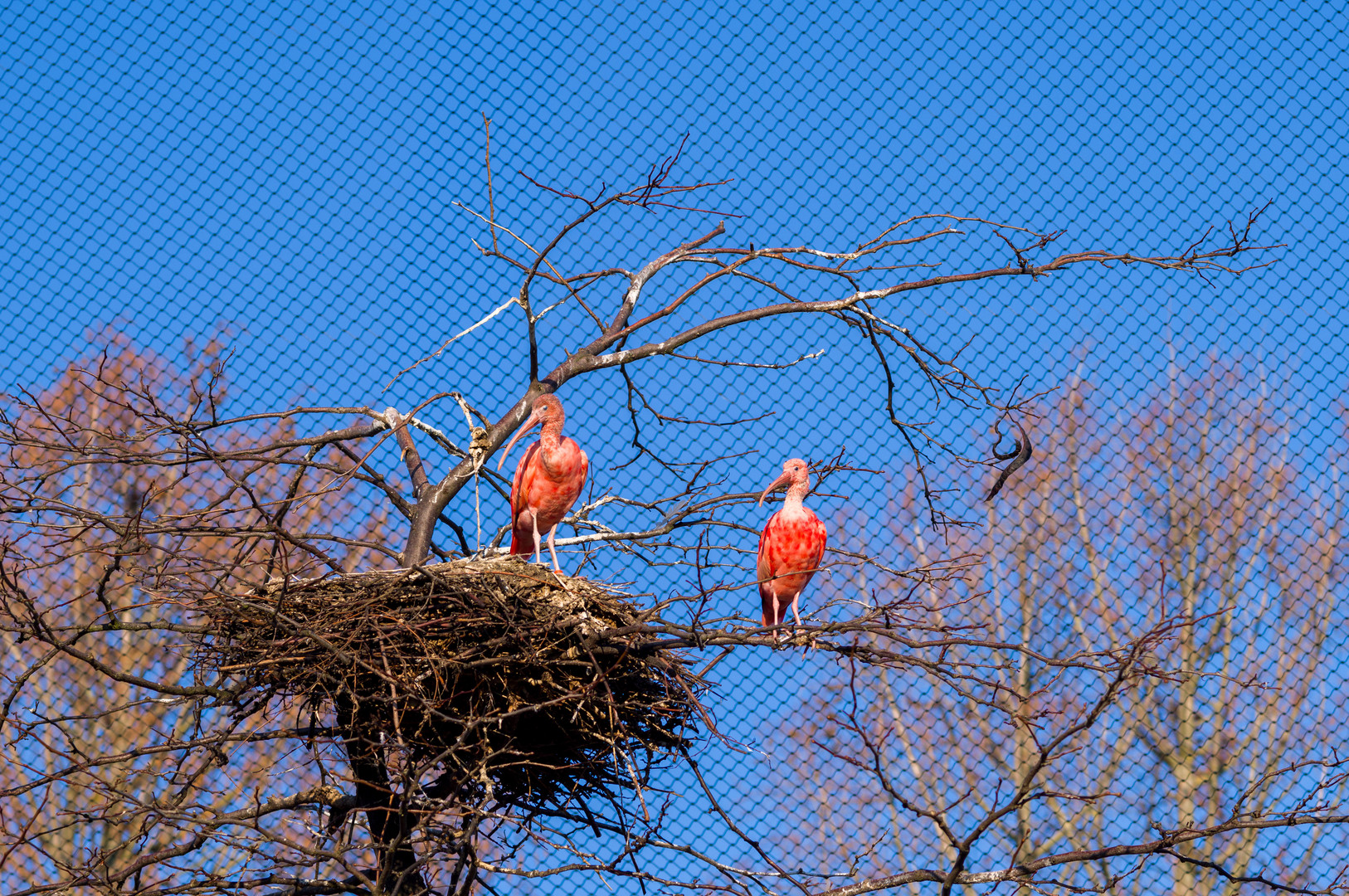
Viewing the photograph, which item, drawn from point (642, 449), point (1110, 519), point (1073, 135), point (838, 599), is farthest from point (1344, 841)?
point (838, 599)

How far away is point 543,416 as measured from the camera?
373 cm

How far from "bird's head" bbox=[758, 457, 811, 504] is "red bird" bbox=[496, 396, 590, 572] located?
547 mm

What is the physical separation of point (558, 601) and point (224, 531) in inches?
31.5

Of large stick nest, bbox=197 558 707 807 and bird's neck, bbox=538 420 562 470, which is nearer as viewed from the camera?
large stick nest, bbox=197 558 707 807

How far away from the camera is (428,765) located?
8.78 ft

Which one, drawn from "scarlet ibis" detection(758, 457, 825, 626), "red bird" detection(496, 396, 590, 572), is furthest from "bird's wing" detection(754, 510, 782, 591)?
"red bird" detection(496, 396, 590, 572)

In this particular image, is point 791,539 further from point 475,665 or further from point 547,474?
point 475,665

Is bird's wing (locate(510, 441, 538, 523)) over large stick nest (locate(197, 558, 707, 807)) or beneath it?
over

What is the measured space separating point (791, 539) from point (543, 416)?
77cm

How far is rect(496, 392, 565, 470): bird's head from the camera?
12.1 ft

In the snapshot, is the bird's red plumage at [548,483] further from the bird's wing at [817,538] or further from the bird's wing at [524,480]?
the bird's wing at [817,538]

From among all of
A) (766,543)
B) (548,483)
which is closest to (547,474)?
(548,483)

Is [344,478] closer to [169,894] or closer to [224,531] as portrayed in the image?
[224,531]

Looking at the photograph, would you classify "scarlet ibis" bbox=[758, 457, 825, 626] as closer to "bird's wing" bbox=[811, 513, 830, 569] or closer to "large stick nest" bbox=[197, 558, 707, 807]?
"bird's wing" bbox=[811, 513, 830, 569]
